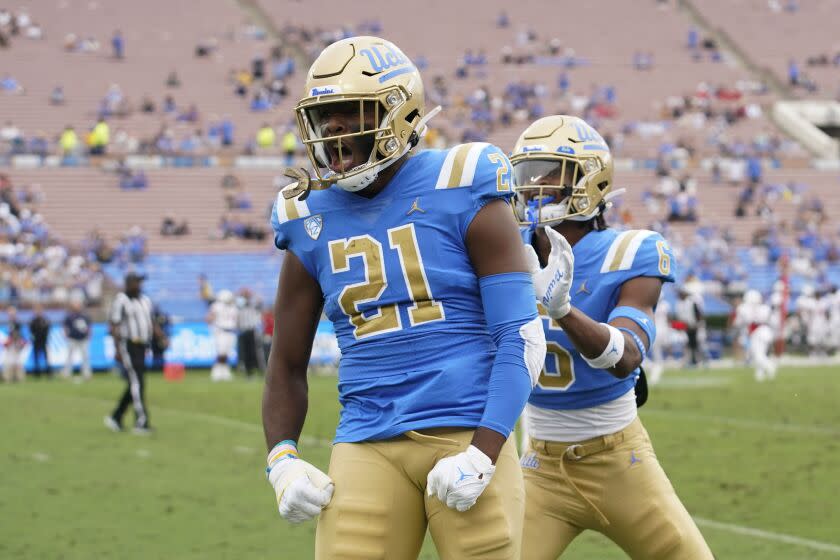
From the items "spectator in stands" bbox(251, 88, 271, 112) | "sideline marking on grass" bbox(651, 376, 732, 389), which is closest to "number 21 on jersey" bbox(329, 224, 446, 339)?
"sideline marking on grass" bbox(651, 376, 732, 389)

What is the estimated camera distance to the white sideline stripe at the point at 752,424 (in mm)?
12422

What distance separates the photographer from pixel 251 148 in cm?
3167

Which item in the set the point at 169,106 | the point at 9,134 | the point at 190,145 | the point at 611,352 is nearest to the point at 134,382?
the point at 611,352

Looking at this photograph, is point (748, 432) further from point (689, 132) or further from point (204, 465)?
point (689, 132)

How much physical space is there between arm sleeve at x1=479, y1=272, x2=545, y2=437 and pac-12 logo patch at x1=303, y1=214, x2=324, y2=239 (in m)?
0.43

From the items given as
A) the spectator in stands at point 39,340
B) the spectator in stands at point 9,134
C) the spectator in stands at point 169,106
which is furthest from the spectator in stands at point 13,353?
the spectator in stands at point 169,106

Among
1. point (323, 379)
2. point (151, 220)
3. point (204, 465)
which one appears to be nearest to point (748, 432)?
point (204, 465)

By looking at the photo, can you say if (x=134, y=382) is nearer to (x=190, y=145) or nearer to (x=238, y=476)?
(x=238, y=476)

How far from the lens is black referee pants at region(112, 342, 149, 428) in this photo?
12734 mm

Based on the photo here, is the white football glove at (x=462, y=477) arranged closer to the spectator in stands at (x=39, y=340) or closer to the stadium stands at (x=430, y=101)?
the spectator in stands at (x=39, y=340)

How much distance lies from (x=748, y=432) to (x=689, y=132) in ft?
84.8

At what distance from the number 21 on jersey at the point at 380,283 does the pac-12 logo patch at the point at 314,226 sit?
0.05 m

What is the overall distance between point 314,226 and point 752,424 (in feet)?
34.9

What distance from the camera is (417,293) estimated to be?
3021mm
